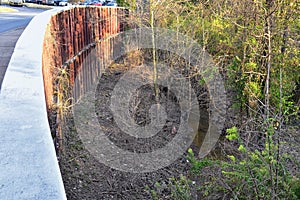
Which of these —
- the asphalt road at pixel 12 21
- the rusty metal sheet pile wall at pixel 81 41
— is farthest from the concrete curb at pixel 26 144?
the asphalt road at pixel 12 21

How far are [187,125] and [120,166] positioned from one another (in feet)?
10.5

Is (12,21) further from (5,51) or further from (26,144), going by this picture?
(26,144)

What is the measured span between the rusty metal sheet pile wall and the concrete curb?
1.45 metres

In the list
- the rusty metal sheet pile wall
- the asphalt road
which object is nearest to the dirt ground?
the rusty metal sheet pile wall

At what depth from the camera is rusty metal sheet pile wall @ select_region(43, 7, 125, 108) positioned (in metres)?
4.38

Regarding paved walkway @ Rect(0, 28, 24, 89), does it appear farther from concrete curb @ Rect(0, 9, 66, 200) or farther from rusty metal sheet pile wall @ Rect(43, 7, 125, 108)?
concrete curb @ Rect(0, 9, 66, 200)

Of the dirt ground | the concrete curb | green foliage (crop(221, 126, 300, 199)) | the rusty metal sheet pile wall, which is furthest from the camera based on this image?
the dirt ground

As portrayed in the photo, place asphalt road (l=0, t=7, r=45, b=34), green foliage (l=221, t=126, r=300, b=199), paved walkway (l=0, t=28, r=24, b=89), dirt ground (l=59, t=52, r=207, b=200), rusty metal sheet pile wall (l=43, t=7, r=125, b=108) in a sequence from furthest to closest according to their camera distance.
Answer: asphalt road (l=0, t=7, r=45, b=34) → dirt ground (l=59, t=52, r=207, b=200) → rusty metal sheet pile wall (l=43, t=7, r=125, b=108) → paved walkway (l=0, t=28, r=24, b=89) → green foliage (l=221, t=126, r=300, b=199)

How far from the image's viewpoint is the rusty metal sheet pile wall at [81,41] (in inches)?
173

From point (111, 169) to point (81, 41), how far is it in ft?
10.8

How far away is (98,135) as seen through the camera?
23.3 feet

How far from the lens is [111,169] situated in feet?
19.8

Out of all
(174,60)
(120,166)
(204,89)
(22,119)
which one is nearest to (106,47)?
(174,60)

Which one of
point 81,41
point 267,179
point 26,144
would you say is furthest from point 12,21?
point 26,144
